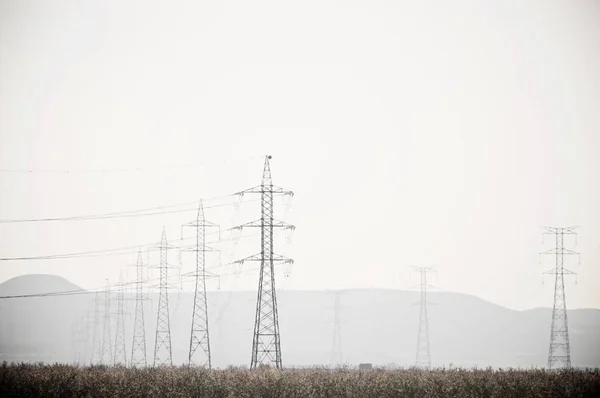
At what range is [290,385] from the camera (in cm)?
4975

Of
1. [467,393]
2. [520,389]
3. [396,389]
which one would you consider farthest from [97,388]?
[520,389]

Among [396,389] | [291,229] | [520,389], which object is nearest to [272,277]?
[291,229]

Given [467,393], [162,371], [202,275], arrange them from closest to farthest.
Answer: [467,393]
[162,371]
[202,275]

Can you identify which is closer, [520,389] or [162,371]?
[520,389]

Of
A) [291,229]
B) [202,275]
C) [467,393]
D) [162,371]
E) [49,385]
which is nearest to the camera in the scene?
[467,393]

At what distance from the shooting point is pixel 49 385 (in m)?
52.8

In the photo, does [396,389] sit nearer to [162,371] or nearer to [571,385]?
[571,385]

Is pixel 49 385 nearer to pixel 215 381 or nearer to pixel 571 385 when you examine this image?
pixel 215 381

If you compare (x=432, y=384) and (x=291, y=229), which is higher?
(x=291, y=229)

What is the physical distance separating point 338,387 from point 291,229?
1542 centimetres

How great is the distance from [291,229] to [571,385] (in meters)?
22.1

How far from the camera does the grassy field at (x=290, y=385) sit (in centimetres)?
4869

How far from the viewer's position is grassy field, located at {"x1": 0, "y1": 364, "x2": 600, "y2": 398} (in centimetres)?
4869

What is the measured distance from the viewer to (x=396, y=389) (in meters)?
49.2
